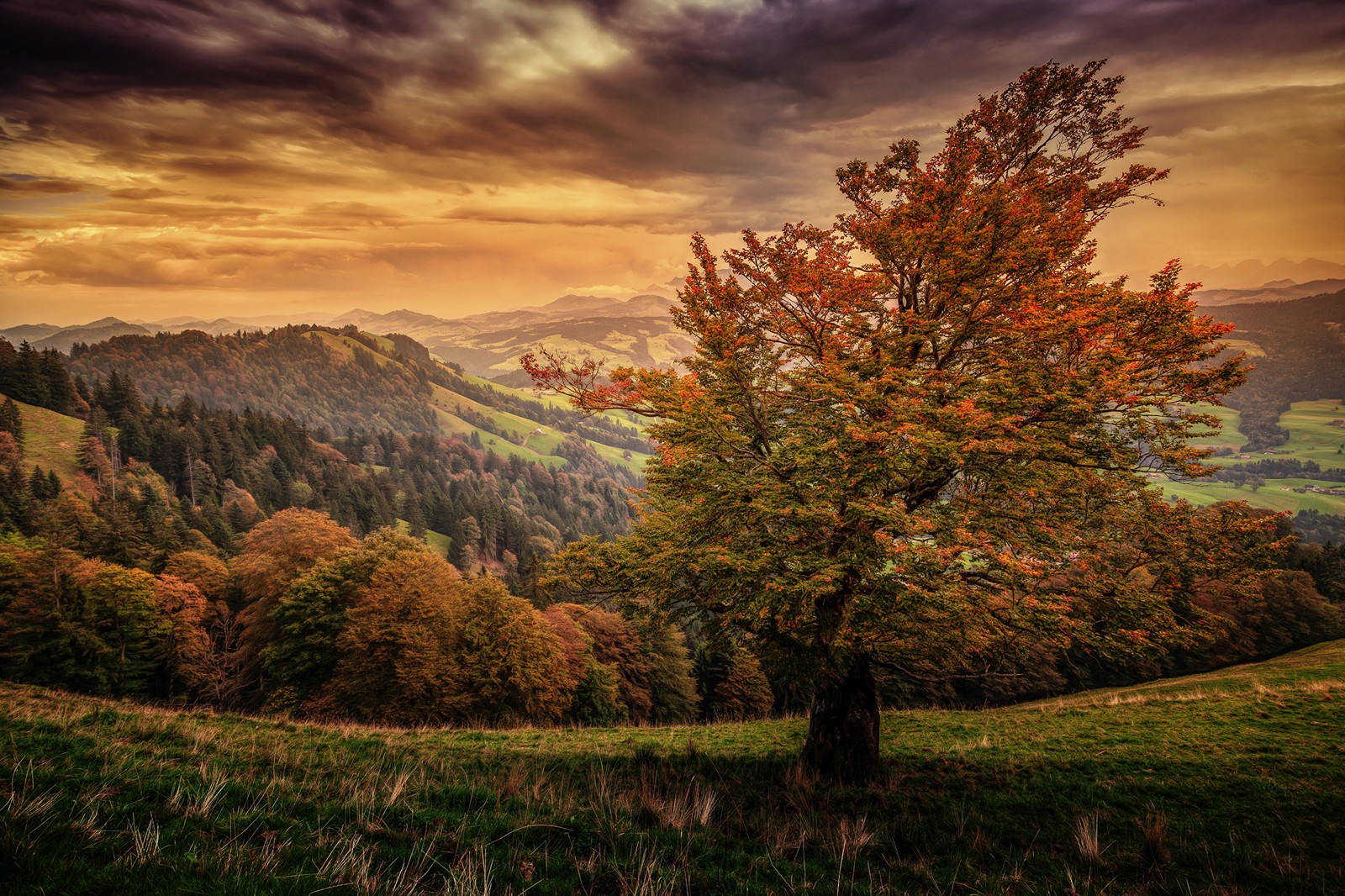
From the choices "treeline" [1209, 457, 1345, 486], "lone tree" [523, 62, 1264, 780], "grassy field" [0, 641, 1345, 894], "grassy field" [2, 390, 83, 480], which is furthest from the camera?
A: "treeline" [1209, 457, 1345, 486]

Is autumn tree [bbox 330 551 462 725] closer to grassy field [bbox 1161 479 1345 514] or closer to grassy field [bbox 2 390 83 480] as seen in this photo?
grassy field [bbox 2 390 83 480]

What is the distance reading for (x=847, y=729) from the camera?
11.7m

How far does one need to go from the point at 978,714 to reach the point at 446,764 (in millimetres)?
20028

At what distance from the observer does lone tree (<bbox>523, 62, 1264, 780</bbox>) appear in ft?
29.8

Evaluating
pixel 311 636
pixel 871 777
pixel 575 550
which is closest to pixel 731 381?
pixel 575 550

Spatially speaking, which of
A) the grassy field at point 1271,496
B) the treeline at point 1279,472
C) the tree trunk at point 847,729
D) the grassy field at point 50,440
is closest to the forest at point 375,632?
the tree trunk at point 847,729

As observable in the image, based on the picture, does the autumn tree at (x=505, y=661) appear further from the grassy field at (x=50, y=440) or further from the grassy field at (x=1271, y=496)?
the grassy field at (x=1271, y=496)

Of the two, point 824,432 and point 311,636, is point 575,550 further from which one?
point 311,636

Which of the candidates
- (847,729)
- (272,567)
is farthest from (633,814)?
(272,567)

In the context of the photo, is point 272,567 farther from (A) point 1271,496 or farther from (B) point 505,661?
(A) point 1271,496

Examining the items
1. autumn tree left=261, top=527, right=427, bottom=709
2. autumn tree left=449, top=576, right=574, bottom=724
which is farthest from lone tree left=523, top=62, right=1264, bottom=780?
autumn tree left=261, top=527, right=427, bottom=709

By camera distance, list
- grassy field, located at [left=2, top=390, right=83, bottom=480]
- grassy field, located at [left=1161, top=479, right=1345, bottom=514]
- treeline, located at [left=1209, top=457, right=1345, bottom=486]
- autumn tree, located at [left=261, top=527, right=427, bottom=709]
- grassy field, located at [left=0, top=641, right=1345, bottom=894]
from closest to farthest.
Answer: grassy field, located at [left=0, top=641, right=1345, bottom=894]
autumn tree, located at [left=261, top=527, right=427, bottom=709]
grassy field, located at [left=2, top=390, right=83, bottom=480]
grassy field, located at [left=1161, top=479, right=1345, bottom=514]
treeline, located at [left=1209, top=457, right=1345, bottom=486]

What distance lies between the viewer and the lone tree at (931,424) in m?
9.09

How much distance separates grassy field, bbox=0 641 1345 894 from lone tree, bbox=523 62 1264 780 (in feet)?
9.18
